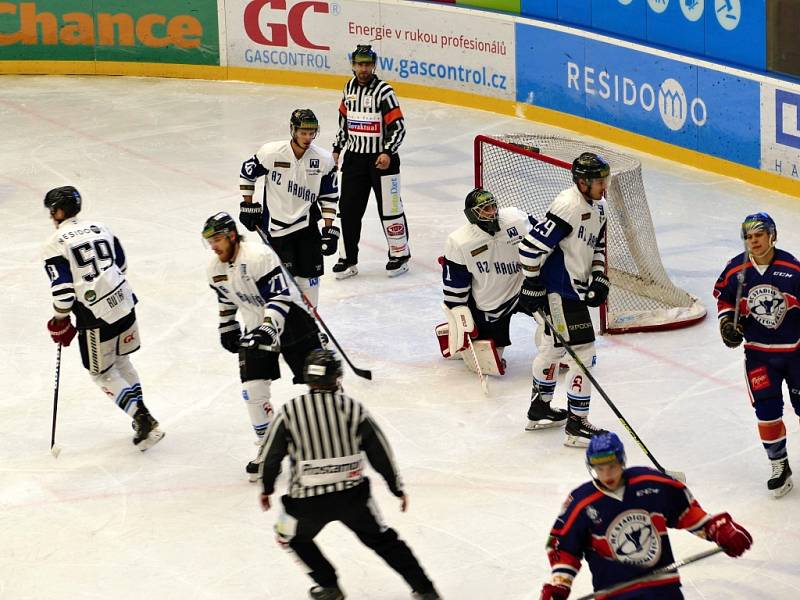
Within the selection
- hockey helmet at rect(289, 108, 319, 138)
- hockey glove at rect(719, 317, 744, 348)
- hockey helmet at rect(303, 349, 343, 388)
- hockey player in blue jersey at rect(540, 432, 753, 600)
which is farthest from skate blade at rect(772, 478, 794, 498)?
hockey helmet at rect(289, 108, 319, 138)

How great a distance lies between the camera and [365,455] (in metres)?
4.80

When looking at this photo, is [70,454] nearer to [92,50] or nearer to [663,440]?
[663,440]

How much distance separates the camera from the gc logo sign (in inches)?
527

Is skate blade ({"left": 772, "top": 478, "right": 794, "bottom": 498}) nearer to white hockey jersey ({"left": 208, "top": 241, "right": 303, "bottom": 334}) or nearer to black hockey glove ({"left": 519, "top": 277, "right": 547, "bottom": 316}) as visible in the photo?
black hockey glove ({"left": 519, "top": 277, "right": 547, "bottom": 316})

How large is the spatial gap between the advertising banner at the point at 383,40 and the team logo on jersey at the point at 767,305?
690cm

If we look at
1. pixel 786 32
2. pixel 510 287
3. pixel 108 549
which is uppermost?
pixel 786 32

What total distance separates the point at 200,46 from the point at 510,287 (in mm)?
7935

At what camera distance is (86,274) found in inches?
245

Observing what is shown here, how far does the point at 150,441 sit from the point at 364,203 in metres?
2.78

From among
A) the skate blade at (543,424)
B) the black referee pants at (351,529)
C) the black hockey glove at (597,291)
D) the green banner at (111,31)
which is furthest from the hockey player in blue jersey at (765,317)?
the green banner at (111,31)

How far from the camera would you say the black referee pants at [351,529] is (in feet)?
15.6

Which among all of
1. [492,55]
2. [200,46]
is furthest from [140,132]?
[492,55]

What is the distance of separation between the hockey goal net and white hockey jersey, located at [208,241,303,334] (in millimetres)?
2359

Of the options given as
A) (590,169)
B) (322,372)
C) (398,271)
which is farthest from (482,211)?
(322,372)
